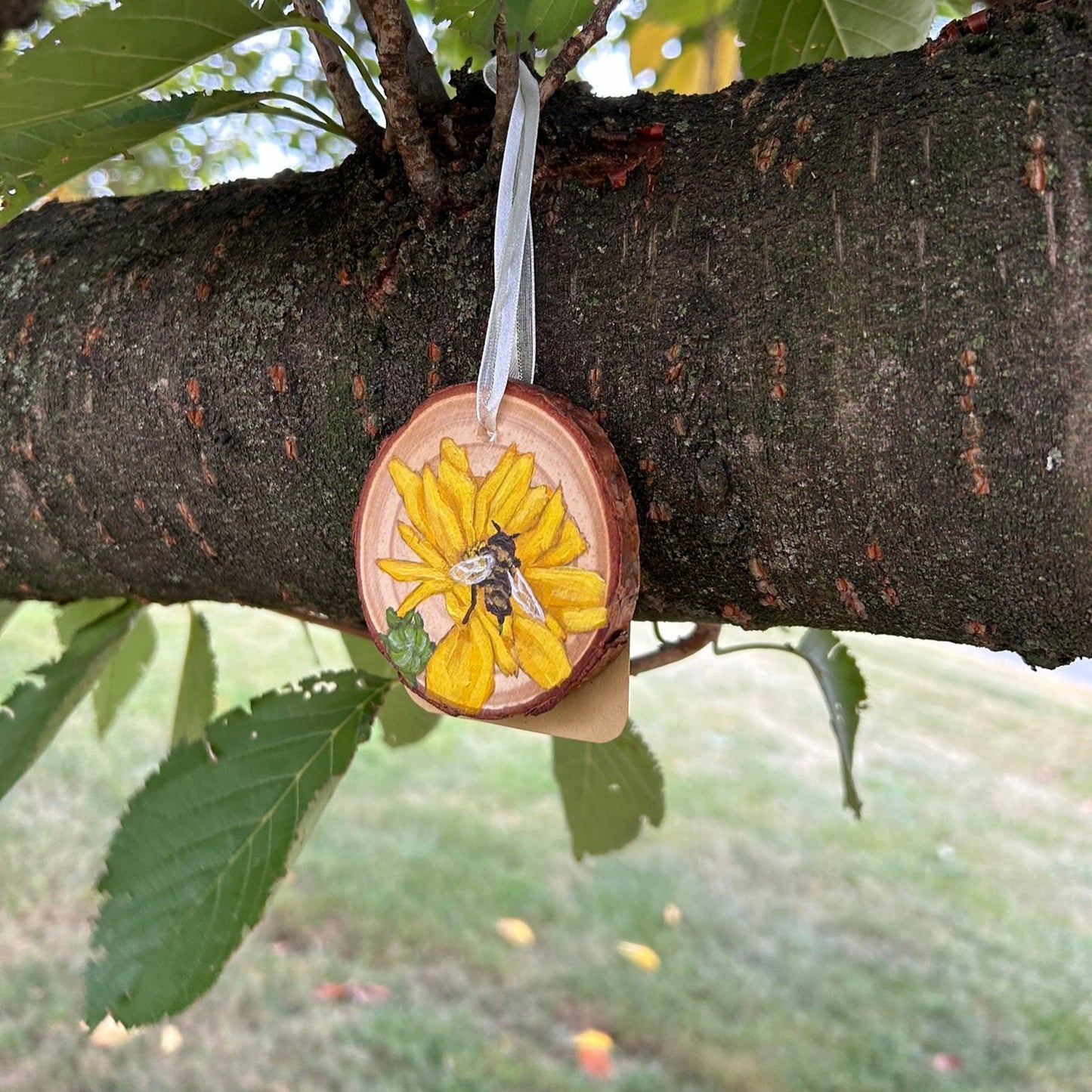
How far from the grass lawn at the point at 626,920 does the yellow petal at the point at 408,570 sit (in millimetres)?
2310

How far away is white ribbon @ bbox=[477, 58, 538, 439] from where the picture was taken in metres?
0.66

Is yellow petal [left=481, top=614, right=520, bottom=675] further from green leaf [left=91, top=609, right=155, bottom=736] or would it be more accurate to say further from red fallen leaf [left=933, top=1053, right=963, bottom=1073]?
red fallen leaf [left=933, top=1053, right=963, bottom=1073]

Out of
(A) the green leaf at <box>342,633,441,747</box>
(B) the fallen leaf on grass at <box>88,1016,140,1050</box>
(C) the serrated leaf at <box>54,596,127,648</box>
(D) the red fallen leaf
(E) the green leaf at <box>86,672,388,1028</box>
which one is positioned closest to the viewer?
(E) the green leaf at <box>86,672,388,1028</box>

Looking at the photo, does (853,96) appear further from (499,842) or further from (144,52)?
(499,842)

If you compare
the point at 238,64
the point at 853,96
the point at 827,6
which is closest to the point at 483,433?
the point at 853,96

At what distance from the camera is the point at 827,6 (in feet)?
3.43

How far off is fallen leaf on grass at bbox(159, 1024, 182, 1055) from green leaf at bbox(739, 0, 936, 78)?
2.71 m

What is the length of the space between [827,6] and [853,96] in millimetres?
519

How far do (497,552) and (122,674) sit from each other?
115cm

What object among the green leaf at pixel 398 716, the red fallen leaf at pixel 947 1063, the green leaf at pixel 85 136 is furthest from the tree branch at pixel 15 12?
the red fallen leaf at pixel 947 1063

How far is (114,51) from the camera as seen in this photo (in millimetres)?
751

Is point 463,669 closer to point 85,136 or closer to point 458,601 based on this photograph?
point 458,601

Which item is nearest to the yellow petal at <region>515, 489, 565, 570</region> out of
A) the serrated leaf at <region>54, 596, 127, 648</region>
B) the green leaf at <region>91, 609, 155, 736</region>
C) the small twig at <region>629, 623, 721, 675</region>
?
the small twig at <region>629, 623, 721, 675</region>

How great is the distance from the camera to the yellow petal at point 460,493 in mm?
706
